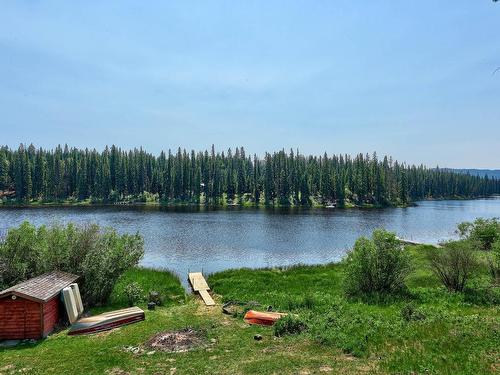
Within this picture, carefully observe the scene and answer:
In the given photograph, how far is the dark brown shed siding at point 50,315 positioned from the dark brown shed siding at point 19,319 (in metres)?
0.31

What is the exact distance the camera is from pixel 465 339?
44.0 feet

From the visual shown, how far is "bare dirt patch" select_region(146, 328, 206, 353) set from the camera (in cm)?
1528

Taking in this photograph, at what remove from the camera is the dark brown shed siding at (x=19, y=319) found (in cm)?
1753

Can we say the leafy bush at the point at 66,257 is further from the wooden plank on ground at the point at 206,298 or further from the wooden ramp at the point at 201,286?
the wooden ramp at the point at 201,286

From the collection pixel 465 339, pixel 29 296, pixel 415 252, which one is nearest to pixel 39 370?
pixel 29 296

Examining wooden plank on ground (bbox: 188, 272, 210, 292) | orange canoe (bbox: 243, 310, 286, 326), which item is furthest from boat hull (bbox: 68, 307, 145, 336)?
wooden plank on ground (bbox: 188, 272, 210, 292)

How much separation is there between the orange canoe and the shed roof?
10.7 meters

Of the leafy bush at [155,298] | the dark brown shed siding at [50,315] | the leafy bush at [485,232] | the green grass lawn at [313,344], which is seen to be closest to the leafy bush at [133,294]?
the leafy bush at [155,298]

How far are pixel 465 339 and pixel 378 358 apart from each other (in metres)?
3.67

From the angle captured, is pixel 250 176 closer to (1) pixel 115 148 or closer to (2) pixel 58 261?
(1) pixel 115 148

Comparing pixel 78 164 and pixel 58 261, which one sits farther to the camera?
pixel 78 164

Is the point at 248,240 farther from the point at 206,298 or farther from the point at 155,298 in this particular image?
the point at 155,298

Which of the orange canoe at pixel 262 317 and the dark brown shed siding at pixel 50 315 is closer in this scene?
the dark brown shed siding at pixel 50 315

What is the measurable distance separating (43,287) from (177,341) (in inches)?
350
